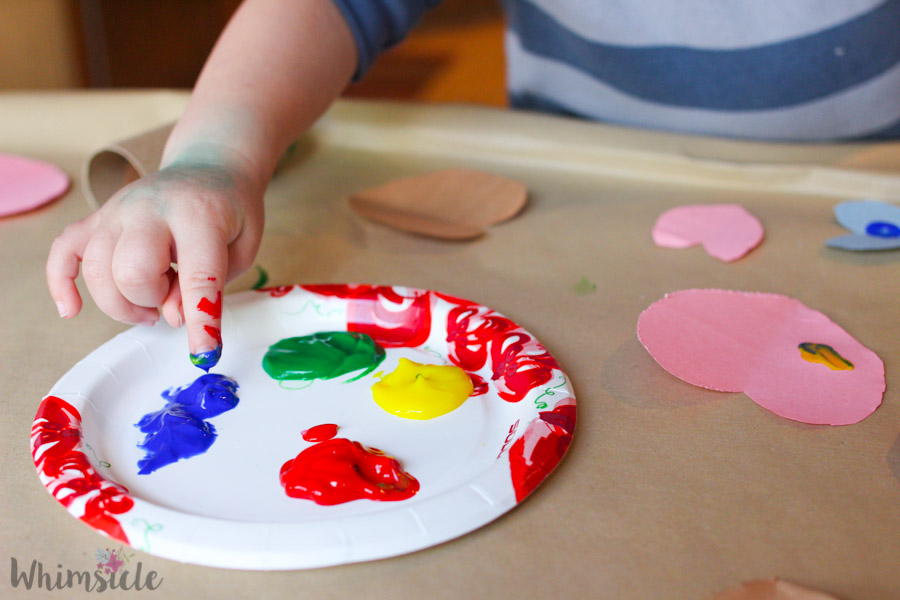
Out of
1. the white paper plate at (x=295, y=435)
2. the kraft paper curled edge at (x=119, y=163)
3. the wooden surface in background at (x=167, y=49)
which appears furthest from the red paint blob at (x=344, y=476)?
the wooden surface in background at (x=167, y=49)

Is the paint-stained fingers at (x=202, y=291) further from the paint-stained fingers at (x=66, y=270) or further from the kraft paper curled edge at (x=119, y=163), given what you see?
the kraft paper curled edge at (x=119, y=163)

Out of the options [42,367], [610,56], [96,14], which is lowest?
[96,14]

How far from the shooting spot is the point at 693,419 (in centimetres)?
47

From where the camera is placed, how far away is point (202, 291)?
48 cm

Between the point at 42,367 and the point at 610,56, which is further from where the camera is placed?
the point at 610,56

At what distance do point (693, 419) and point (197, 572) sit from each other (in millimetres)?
298

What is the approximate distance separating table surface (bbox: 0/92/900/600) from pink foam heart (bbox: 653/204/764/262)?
0.01 metres

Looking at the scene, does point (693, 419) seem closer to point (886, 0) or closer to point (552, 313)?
point (552, 313)

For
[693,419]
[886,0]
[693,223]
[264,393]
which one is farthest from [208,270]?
[886,0]

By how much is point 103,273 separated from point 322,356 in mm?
150

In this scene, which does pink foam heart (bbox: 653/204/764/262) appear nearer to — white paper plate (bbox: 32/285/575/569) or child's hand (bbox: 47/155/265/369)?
white paper plate (bbox: 32/285/575/569)

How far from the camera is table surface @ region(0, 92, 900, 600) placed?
0.37m

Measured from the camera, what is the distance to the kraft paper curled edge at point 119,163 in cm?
68

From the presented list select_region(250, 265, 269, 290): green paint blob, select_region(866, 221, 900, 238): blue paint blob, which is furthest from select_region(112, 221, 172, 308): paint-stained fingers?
select_region(866, 221, 900, 238): blue paint blob
